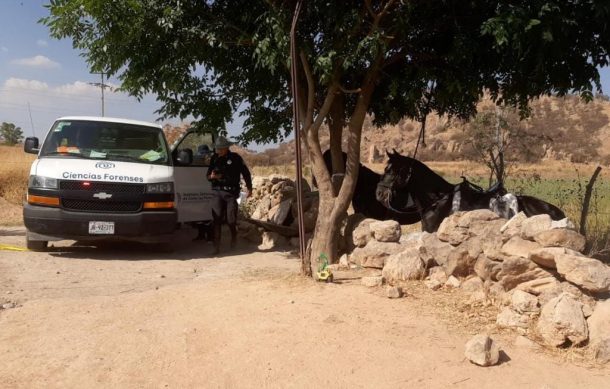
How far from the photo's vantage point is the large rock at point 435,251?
6.17m

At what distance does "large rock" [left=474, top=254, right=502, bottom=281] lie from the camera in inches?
207

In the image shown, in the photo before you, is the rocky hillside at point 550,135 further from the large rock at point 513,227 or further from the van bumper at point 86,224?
the large rock at point 513,227

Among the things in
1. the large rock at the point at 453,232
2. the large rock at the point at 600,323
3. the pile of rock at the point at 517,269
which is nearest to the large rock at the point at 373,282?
the pile of rock at the point at 517,269

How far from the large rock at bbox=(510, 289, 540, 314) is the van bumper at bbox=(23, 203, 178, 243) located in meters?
4.84

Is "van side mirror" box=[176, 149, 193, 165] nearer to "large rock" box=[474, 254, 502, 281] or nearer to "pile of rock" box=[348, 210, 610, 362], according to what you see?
"pile of rock" box=[348, 210, 610, 362]

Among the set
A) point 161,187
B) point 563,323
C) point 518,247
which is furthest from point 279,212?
point 563,323

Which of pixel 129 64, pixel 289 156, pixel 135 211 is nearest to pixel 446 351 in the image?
pixel 135 211

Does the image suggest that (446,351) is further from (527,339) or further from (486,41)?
(486,41)

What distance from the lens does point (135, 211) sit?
25.0 ft

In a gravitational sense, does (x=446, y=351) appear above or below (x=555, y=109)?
below

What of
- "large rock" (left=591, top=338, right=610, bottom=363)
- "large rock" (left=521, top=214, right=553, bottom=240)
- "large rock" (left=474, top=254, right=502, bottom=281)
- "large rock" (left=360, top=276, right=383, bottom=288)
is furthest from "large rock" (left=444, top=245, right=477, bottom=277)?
"large rock" (left=591, top=338, right=610, bottom=363)

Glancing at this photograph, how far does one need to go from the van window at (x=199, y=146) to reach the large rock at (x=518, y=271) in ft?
17.9

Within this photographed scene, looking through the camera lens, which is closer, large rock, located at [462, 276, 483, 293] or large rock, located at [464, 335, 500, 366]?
large rock, located at [464, 335, 500, 366]

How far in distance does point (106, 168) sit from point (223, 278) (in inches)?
95.7
